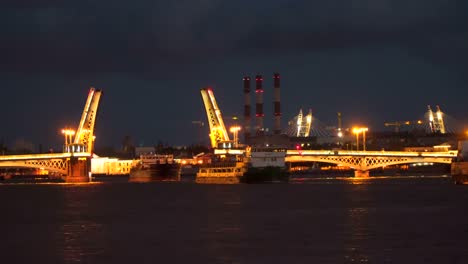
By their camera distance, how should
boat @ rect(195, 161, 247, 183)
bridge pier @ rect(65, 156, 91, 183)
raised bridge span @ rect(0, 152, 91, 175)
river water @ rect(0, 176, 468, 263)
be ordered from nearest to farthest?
river water @ rect(0, 176, 468, 263) → boat @ rect(195, 161, 247, 183) → bridge pier @ rect(65, 156, 91, 183) → raised bridge span @ rect(0, 152, 91, 175)

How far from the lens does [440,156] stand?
156 metres

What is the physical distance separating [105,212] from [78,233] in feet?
52.0

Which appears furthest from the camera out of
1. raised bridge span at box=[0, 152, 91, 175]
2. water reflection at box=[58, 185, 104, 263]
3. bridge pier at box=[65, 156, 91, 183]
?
raised bridge span at box=[0, 152, 91, 175]

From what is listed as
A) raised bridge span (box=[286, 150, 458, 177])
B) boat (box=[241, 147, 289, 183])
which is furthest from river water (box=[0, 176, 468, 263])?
raised bridge span (box=[286, 150, 458, 177])

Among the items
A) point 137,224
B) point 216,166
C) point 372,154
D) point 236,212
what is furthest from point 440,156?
point 137,224

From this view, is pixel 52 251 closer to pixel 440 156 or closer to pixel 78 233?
pixel 78 233

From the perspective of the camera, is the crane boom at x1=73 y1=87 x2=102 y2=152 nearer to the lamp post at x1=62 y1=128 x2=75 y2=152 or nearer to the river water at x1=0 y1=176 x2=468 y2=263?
the lamp post at x1=62 y1=128 x2=75 y2=152

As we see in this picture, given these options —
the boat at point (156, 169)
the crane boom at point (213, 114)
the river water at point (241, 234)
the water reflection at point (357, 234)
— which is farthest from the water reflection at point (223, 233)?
the crane boom at point (213, 114)

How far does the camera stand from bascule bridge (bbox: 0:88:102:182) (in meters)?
151

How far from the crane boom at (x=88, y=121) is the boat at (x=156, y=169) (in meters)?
8.20

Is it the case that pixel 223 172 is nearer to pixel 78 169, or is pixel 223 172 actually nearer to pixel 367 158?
pixel 78 169

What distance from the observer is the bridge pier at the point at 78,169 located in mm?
150000

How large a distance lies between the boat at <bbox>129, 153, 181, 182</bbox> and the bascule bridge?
287 inches

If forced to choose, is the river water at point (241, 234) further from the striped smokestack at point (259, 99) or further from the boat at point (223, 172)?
the striped smokestack at point (259, 99)
